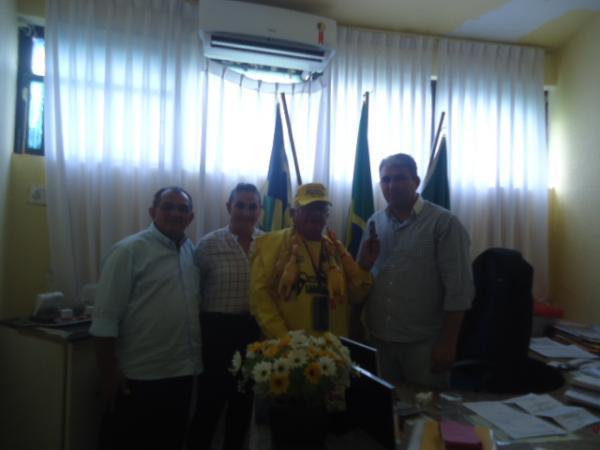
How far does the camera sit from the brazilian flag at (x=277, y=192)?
2.71 meters

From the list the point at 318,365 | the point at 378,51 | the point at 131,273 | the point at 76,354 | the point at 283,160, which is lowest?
the point at 76,354

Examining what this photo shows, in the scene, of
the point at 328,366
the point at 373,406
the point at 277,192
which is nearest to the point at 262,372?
the point at 328,366

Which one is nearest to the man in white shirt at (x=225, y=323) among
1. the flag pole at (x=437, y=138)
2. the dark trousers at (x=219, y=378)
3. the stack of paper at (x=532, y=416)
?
the dark trousers at (x=219, y=378)

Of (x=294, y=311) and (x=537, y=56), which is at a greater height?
(x=537, y=56)

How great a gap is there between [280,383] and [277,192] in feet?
5.71

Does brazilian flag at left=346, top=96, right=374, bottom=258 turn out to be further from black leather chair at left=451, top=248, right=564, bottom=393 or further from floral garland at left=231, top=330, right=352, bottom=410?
floral garland at left=231, top=330, right=352, bottom=410

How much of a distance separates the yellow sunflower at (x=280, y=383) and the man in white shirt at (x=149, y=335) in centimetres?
89

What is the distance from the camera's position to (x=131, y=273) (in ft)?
6.00

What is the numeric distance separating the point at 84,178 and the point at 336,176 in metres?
1.60

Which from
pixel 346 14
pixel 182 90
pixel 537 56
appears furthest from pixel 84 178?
pixel 537 56

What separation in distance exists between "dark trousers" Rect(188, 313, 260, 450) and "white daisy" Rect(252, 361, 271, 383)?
883 mm

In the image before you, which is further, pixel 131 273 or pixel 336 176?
pixel 336 176

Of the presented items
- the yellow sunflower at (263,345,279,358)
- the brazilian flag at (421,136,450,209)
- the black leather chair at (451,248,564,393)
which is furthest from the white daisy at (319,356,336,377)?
the brazilian flag at (421,136,450,209)

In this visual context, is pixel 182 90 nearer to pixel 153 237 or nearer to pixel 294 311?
pixel 153 237
